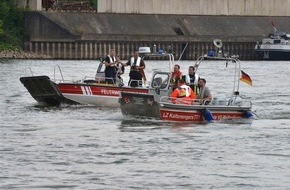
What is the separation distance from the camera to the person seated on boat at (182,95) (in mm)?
42469

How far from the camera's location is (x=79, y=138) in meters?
38.6

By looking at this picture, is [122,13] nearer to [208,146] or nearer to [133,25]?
[133,25]

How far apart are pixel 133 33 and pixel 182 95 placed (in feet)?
294

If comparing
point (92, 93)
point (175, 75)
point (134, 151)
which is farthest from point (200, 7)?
point (134, 151)

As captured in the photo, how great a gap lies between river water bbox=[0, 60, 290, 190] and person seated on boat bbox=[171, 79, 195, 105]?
73 cm

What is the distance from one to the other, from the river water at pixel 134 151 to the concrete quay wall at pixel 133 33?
76.1 m

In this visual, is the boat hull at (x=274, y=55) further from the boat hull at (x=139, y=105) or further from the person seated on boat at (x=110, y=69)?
the boat hull at (x=139, y=105)

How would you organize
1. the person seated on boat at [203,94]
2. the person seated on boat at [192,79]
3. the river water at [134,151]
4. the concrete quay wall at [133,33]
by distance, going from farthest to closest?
the concrete quay wall at [133,33]
the person seated on boat at [192,79]
the person seated on boat at [203,94]
the river water at [134,151]

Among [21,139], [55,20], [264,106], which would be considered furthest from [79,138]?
[55,20]

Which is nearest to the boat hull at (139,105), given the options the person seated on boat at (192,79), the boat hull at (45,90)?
the person seated on boat at (192,79)

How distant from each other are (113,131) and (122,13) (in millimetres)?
97919

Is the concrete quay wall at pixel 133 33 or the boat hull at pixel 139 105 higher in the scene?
the boat hull at pixel 139 105

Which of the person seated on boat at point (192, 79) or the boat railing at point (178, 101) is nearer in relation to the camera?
the boat railing at point (178, 101)

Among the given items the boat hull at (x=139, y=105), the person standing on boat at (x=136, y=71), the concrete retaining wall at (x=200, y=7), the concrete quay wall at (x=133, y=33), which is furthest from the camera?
the concrete retaining wall at (x=200, y=7)
